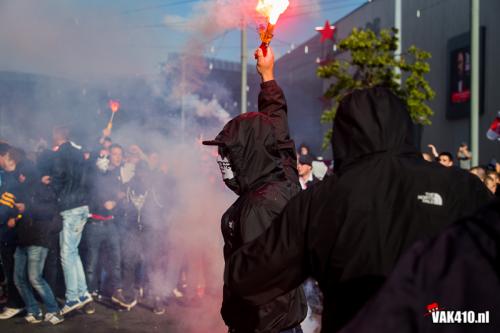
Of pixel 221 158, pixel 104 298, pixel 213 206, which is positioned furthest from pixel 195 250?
pixel 221 158

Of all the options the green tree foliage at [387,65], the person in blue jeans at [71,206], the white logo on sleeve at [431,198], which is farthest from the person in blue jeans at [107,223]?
the green tree foliage at [387,65]

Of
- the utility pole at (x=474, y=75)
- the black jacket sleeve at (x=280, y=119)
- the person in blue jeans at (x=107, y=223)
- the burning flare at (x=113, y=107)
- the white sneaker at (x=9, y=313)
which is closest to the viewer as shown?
the black jacket sleeve at (x=280, y=119)

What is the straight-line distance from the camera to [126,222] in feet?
23.7

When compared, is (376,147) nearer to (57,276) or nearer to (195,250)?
(195,250)

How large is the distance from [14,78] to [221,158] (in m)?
5.69

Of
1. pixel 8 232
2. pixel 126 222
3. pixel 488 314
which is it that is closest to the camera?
pixel 488 314

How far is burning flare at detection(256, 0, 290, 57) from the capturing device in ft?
12.3

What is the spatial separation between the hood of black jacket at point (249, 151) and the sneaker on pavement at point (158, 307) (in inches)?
161

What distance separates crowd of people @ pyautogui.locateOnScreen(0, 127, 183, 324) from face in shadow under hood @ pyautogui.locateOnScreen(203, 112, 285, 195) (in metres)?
3.96

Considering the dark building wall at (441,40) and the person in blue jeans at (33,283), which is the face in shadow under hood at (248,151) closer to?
the person in blue jeans at (33,283)

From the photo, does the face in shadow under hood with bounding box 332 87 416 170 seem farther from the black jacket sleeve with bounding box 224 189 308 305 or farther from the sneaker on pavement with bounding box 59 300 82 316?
the sneaker on pavement with bounding box 59 300 82 316

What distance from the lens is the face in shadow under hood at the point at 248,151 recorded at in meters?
3.02

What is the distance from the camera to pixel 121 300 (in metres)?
6.81

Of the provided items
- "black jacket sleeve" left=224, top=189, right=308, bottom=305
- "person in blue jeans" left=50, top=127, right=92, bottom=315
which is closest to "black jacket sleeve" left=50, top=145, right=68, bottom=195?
"person in blue jeans" left=50, top=127, right=92, bottom=315
